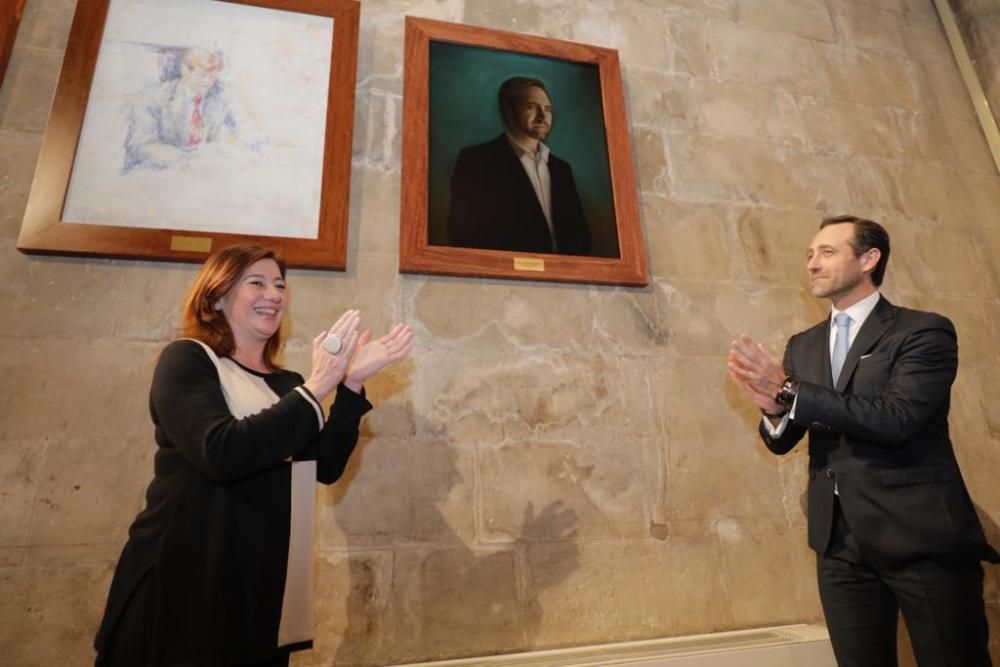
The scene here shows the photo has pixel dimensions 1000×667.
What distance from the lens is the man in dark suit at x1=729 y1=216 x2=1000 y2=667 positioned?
174 centimetres

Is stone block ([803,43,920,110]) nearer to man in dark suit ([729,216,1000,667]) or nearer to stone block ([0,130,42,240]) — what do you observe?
man in dark suit ([729,216,1000,667])

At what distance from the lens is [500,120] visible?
125 inches

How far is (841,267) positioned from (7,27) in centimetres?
363

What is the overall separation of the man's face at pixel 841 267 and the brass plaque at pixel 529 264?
1171 mm

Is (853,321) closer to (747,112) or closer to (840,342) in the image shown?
(840,342)

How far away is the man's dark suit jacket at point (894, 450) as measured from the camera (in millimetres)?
1773

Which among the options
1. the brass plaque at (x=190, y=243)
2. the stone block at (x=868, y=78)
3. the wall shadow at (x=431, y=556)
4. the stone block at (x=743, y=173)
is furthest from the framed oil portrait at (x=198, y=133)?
the stone block at (x=868, y=78)

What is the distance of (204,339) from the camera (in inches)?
66.3

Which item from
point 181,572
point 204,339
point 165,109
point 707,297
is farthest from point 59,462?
point 707,297

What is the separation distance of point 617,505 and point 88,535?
2.06 metres

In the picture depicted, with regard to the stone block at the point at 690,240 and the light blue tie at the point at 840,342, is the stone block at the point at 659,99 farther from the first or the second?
the light blue tie at the point at 840,342

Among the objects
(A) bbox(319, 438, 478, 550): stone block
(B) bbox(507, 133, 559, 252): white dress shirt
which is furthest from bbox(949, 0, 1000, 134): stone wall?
(A) bbox(319, 438, 478, 550): stone block

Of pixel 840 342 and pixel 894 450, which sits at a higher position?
pixel 840 342

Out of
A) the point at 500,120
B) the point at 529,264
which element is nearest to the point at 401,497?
the point at 529,264
